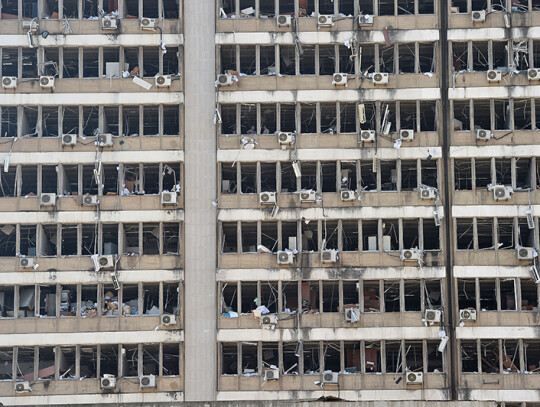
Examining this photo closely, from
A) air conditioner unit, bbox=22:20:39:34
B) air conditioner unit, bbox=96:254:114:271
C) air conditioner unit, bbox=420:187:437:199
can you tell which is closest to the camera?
air conditioner unit, bbox=96:254:114:271

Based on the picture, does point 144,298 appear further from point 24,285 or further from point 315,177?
point 315,177

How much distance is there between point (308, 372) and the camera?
55000mm

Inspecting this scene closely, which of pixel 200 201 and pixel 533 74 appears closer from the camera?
pixel 200 201

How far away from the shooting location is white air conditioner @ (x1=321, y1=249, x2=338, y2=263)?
2180 inches

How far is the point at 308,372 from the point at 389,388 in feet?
12.2

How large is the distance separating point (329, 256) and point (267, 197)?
3.94 metres

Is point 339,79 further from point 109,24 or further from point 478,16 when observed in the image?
point 109,24

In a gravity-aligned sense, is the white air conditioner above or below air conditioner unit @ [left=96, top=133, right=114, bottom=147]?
below

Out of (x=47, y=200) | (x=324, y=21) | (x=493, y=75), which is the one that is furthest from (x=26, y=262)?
(x=493, y=75)

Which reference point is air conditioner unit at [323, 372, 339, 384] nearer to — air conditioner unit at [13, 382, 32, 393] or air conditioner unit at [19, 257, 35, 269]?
air conditioner unit at [13, 382, 32, 393]

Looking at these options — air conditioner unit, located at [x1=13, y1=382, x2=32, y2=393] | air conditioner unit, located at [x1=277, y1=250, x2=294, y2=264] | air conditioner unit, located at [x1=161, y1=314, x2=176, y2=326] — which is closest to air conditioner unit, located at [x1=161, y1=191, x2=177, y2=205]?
air conditioner unit, located at [x1=161, y1=314, x2=176, y2=326]

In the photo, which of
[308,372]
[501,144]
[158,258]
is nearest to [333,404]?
[308,372]

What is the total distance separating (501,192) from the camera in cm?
5566

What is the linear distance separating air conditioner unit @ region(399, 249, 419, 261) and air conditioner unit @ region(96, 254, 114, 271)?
13254 mm
